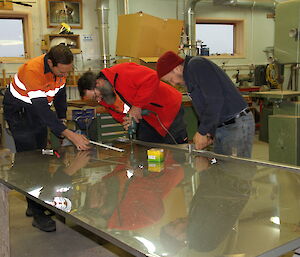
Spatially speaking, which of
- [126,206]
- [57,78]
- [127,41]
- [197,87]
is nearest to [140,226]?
[126,206]

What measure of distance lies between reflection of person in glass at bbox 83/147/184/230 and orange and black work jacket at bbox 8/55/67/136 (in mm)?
734

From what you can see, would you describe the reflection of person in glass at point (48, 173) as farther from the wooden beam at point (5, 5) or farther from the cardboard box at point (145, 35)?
the wooden beam at point (5, 5)

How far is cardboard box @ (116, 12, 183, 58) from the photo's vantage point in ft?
14.7

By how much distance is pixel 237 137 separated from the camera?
6.74ft

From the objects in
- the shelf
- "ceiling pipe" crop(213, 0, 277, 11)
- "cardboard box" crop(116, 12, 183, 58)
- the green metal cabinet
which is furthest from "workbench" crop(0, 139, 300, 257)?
"ceiling pipe" crop(213, 0, 277, 11)

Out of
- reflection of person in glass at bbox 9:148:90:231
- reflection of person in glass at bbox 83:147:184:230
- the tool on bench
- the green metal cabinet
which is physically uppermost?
the tool on bench

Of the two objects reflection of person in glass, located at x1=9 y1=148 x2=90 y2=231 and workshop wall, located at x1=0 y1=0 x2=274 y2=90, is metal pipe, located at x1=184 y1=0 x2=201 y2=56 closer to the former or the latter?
workshop wall, located at x1=0 y1=0 x2=274 y2=90

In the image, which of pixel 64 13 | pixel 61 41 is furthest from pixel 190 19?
pixel 61 41

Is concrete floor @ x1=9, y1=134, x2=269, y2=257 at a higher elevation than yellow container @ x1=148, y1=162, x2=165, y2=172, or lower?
lower

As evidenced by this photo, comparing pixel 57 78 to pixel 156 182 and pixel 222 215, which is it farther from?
pixel 222 215

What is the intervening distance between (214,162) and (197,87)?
1.33 ft

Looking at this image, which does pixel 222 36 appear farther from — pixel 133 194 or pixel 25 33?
pixel 133 194

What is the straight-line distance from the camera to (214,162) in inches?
70.9

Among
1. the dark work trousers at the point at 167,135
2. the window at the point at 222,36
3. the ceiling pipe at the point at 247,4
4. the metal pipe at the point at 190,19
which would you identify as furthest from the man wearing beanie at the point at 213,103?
the window at the point at 222,36
